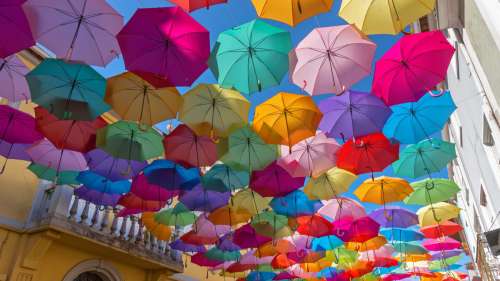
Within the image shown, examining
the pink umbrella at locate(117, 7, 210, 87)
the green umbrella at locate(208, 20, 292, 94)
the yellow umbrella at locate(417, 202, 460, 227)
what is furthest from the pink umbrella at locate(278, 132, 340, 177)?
the yellow umbrella at locate(417, 202, 460, 227)

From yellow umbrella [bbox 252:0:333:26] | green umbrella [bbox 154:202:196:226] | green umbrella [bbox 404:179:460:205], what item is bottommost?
green umbrella [bbox 154:202:196:226]

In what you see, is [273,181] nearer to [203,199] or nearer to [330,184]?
[330,184]

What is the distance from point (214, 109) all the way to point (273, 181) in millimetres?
2518

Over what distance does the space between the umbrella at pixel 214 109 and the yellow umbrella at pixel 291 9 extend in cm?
175

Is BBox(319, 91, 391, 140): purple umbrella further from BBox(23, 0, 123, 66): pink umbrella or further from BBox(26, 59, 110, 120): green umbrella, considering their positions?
BBox(26, 59, 110, 120): green umbrella

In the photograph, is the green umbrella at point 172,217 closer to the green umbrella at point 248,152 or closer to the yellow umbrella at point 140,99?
the green umbrella at point 248,152

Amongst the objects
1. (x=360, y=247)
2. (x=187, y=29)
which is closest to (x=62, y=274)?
(x=187, y=29)

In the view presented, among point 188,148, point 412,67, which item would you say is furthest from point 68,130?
point 412,67

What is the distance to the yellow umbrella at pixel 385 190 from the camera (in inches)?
348

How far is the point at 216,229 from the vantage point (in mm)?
10320

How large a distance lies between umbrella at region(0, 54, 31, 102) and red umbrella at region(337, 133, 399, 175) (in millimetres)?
5971

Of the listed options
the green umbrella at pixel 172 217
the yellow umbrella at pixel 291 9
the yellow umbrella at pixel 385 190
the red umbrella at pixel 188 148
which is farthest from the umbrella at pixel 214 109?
the yellow umbrella at pixel 385 190

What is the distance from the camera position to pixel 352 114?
6219mm

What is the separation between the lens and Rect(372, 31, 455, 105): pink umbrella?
204 inches
